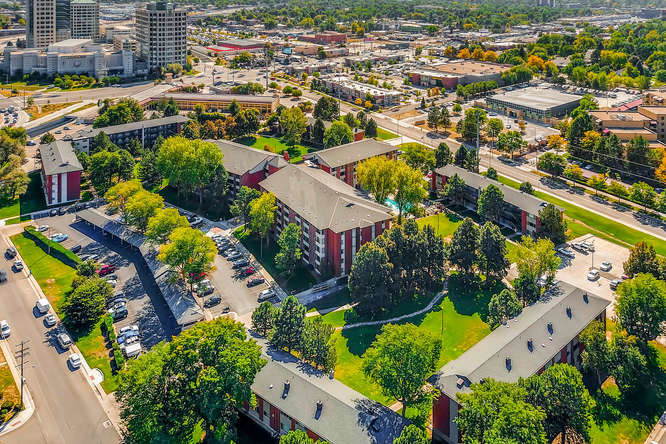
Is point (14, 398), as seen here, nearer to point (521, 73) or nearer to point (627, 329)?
point (627, 329)

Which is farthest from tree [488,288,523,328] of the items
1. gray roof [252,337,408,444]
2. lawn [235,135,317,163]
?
lawn [235,135,317,163]

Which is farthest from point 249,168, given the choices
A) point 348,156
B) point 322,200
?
point 322,200

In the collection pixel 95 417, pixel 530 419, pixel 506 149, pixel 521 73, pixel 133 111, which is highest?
pixel 521 73

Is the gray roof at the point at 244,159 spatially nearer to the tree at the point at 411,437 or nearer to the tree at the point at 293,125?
the tree at the point at 293,125

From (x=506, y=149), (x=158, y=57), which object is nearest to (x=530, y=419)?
(x=506, y=149)

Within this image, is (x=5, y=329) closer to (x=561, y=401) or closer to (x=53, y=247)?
(x=53, y=247)
